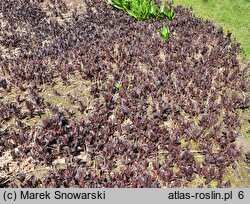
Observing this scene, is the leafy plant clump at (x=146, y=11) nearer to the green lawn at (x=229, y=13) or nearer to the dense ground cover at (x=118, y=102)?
the dense ground cover at (x=118, y=102)

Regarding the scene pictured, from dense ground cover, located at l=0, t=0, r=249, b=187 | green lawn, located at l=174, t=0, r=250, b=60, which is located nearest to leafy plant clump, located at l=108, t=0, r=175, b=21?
dense ground cover, located at l=0, t=0, r=249, b=187

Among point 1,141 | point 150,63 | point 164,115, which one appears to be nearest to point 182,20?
point 150,63

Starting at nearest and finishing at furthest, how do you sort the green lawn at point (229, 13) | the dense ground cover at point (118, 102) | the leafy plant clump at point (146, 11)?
the dense ground cover at point (118, 102)
the green lawn at point (229, 13)
the leafy plant clump at point (146, 11)

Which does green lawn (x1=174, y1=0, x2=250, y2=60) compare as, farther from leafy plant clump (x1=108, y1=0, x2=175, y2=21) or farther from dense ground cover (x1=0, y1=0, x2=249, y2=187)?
leafy plant clump (x1=108, y1=0, x2=175, y2=21)

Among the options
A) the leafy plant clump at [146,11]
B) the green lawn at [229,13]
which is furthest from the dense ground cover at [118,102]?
the green lawn at [229,13]

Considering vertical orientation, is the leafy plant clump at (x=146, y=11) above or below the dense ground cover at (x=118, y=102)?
above

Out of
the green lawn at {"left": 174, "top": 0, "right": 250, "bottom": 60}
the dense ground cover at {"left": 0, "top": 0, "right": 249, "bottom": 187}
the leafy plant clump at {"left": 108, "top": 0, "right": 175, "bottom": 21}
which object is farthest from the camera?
the leafy plant clump at {"left": 108, "top": 0, "right": 175, "bottom": 21}
